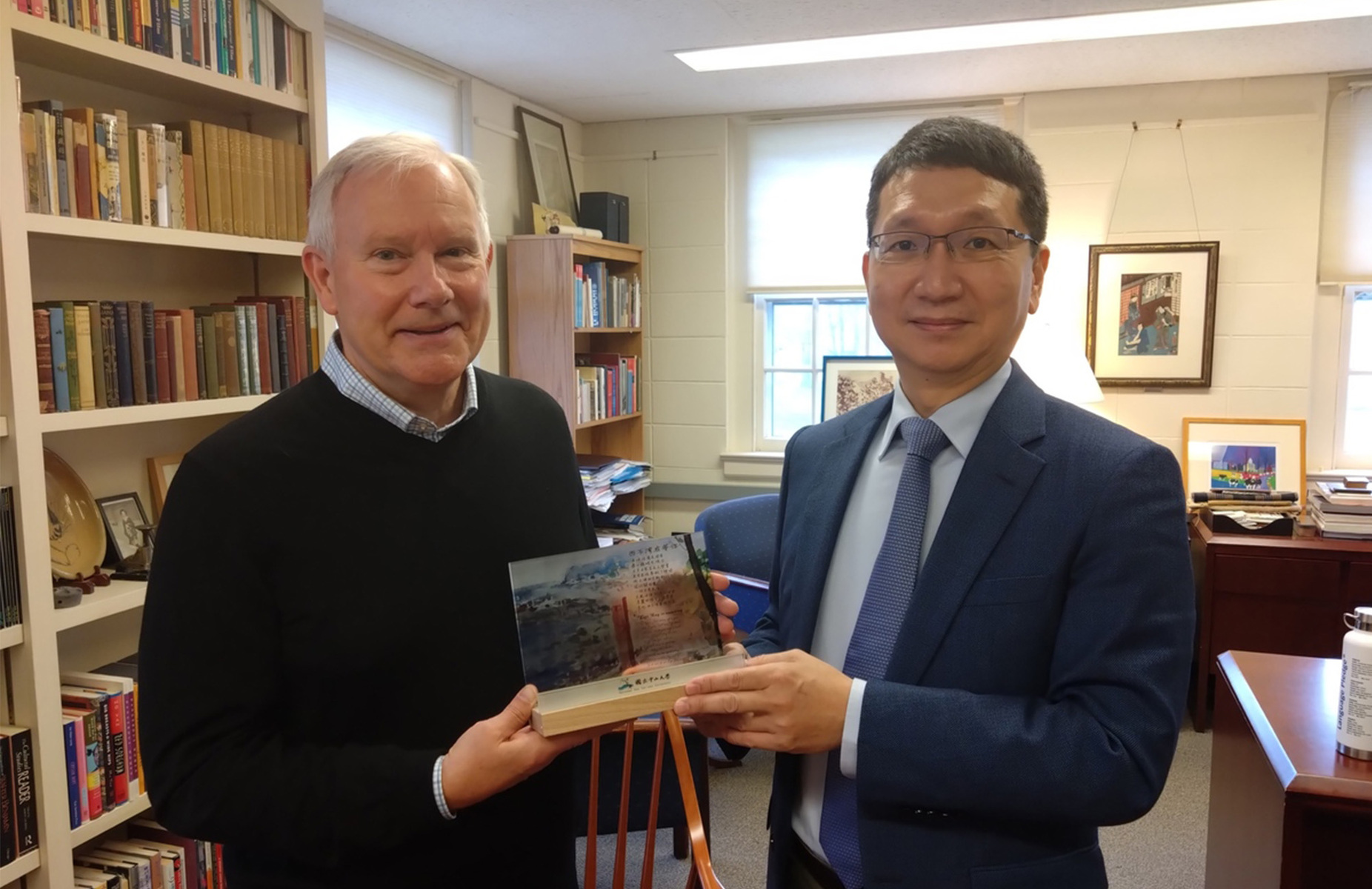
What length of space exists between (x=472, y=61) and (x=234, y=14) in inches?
56.2

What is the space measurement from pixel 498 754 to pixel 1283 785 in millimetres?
1254

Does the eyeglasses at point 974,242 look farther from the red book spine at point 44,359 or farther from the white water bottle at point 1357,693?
the red book spine at point 44,359

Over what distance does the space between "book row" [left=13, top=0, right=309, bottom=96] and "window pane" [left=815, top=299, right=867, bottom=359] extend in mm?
2864

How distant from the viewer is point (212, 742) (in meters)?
1.11

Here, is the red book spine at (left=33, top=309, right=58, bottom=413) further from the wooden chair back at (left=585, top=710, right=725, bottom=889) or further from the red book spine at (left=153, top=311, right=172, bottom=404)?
the wooden chair back at (left=585, top=710, right=725, bottom=889)

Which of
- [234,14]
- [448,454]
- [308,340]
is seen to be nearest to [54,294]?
[308,340]

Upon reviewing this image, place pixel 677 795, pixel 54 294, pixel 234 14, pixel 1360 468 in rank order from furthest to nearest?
pixel 1360 468 → pixel 677 795 → pixel 234 14 → pixel 54 294

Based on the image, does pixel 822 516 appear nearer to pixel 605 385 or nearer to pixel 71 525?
pixel 71 525

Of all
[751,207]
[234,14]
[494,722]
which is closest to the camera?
[494,722]

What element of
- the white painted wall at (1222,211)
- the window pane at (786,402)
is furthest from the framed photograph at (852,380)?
the white painted wall at (1222,211)

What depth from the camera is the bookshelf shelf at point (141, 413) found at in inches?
74.5

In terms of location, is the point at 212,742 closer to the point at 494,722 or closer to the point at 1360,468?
the point at 494,722

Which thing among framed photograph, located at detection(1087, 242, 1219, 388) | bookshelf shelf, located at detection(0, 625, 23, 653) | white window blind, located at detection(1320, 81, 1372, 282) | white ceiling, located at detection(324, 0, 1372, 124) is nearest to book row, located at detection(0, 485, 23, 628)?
bookshelf shelf, located at detection(0, 625, 23, 653)

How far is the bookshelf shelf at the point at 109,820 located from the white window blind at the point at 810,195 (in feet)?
11.6
